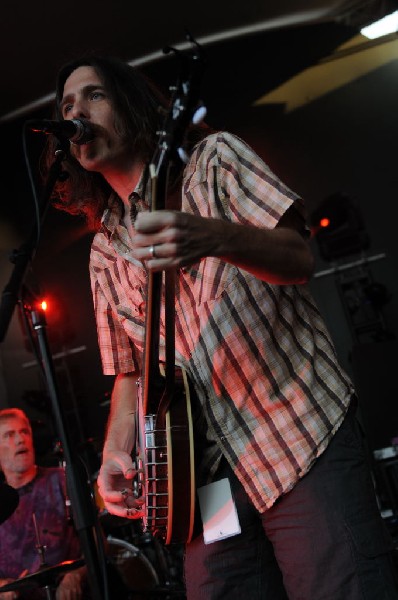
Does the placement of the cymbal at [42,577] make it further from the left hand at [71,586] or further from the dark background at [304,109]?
the dark background at [304,109]

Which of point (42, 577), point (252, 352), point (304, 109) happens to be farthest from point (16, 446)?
point (304, 109)

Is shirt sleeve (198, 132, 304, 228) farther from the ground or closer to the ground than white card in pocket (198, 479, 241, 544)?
farther from the ground

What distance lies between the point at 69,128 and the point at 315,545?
120 cm

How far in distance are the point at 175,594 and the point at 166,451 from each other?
3495 mm

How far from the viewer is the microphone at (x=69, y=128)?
71.6 inches

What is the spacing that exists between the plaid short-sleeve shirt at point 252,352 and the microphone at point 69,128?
0.33 metres

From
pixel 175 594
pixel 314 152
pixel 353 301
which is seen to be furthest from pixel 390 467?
pixel 314 152

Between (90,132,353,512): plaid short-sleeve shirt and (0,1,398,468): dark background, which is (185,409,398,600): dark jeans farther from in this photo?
(0,1,398,468): dark background

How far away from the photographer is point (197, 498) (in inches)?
67.4

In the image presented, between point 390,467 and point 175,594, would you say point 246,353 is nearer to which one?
point 390,467

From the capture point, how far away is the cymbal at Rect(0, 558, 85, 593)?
12.3 ft

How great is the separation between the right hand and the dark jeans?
0.83 ft

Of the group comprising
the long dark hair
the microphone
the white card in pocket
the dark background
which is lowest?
the white card in pocket

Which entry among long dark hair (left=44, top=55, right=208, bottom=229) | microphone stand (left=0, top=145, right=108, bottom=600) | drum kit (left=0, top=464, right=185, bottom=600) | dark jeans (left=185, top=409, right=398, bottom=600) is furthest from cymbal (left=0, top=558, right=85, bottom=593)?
dark jeans (left=185, top=409, right=398, bottom=600)
